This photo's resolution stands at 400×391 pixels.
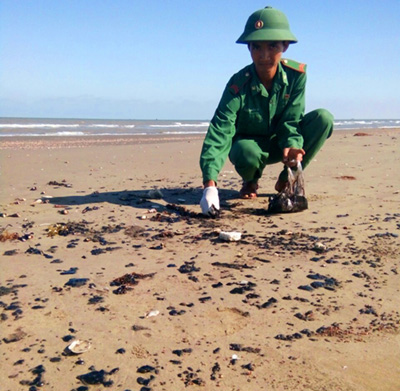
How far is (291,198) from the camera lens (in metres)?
3.91

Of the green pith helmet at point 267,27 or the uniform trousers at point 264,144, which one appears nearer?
the green pith helmet at point 267,27

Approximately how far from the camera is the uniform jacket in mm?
4152

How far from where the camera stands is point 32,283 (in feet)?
8.15

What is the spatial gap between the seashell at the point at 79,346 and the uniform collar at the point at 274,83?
9.18 feet

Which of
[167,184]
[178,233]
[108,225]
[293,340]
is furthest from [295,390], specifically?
[167,184]

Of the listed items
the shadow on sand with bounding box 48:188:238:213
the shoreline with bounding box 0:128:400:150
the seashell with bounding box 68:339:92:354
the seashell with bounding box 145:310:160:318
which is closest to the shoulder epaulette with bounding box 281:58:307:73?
the shadow on sand with bounding box 48:188:238:213

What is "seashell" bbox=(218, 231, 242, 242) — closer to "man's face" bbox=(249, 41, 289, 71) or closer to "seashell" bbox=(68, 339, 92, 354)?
"seashell" bbox=(68, 339, 92, 354)

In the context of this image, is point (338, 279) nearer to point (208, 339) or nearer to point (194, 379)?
A: point (208, 339)

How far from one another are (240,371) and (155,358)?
303 millimetres

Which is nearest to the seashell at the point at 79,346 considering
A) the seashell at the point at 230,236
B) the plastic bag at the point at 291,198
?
the seashell at the point at 230,236

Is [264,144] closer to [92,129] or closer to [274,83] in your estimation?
[274,83]

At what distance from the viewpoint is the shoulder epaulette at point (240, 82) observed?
13.7 ft

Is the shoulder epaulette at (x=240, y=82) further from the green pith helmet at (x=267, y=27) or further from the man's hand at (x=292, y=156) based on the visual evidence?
the man's hand at (x=292, y=156)

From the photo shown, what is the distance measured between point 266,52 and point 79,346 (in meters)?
2.85
